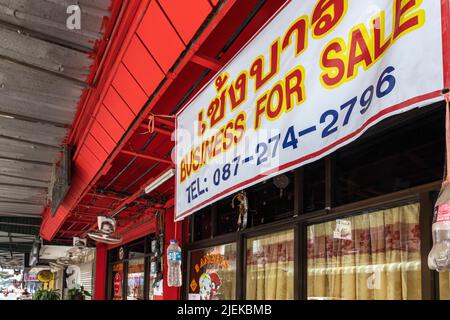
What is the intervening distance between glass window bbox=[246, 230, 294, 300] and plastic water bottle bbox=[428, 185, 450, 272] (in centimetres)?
285

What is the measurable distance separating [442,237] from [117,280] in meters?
11.3

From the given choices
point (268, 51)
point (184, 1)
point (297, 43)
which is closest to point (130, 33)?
point (184, 1)

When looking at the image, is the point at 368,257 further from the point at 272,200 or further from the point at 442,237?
the point at 442,237

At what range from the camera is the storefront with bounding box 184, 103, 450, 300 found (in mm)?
2742

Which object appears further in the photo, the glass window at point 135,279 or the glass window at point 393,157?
the glass window at point 135,279

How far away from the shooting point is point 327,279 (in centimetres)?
357

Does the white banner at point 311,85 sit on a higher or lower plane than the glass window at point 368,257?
higher

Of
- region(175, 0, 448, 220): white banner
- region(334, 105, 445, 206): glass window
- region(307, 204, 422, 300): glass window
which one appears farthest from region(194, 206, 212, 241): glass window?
region(175, 0, 448, 220): white banner

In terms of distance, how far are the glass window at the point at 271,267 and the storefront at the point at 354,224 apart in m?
0.01

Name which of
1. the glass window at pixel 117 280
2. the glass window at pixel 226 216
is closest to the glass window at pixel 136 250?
the glass window at pixel 117 280

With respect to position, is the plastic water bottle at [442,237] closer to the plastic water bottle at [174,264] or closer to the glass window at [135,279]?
the plastic water bottle at [174,264]

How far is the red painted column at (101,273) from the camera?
1219 cm

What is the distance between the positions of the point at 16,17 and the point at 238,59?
2.03 metres

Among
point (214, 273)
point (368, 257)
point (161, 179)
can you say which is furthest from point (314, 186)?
point (214, 273)
